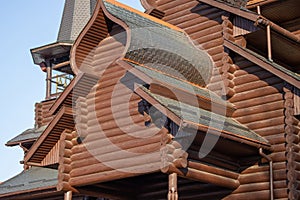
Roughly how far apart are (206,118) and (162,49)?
114 inches

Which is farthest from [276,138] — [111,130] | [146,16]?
[146,16]

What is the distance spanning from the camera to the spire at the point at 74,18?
2886 cm

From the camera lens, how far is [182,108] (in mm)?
14750

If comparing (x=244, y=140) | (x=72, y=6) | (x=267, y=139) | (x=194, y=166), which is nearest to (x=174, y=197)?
(x=194, y=166)

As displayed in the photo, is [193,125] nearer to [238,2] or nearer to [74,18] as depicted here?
[238,2]

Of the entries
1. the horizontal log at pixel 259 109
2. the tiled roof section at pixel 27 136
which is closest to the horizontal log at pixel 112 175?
the horizontal log at pixel 259 109

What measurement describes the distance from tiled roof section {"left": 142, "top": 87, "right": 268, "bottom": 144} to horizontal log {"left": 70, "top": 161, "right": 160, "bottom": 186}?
137cm

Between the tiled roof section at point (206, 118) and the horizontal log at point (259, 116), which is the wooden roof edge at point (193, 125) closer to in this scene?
the tiled roof section at point (206, 118)

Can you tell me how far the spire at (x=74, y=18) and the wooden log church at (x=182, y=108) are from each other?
10.7 meters

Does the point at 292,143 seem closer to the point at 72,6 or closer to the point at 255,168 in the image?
the point at 255,168

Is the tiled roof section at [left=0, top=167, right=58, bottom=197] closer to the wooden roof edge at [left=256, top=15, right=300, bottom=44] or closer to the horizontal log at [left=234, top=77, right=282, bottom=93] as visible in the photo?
the horizontal log at [left=234, top=77, right=282, bottom=93]

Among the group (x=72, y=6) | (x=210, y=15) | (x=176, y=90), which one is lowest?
(x=176, y=90)

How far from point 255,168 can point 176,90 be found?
307 cm

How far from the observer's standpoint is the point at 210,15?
1864 cm
